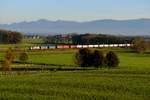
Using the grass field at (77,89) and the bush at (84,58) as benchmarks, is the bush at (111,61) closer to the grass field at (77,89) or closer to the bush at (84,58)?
the bush at (84,58)

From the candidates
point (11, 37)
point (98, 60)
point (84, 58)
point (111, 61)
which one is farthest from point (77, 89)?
point (11, 37)

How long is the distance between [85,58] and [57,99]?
46.8 meters

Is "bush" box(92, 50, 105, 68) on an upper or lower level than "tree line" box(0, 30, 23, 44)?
lower

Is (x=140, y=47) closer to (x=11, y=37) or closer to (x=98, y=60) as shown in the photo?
(x=98, y=60)

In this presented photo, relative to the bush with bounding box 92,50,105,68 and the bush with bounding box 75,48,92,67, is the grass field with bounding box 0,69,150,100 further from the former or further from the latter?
the bush with bounding box 75,48,92,67

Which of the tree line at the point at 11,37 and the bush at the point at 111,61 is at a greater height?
the tree line at the point at 11,37

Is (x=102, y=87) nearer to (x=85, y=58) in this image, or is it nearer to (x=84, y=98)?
(x=84, y=98)

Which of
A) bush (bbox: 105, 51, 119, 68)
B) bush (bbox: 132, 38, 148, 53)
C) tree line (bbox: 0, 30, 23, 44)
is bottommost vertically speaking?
bush (bbox: 105, 51, 119, 68)

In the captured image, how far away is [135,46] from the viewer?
122 m

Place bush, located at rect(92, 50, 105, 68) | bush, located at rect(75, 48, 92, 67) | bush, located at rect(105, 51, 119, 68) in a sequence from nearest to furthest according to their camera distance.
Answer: bush, located at rect(92, 50, 105, 68), bush, located at rect(105, 51, 119, 68), bush, located at rect(75, 48, 92, 67)

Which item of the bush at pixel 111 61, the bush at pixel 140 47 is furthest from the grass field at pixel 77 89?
the bush at pixel 140 47


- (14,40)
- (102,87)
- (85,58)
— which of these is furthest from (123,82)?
(14,40)

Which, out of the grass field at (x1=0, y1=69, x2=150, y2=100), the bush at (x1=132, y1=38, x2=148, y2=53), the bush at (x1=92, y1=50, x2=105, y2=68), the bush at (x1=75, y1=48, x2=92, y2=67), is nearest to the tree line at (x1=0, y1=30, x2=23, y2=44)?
the bush at (x1=132, y1=38, x2=148, y2=53)

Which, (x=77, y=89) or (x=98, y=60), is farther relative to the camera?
(x=98, y=60)
